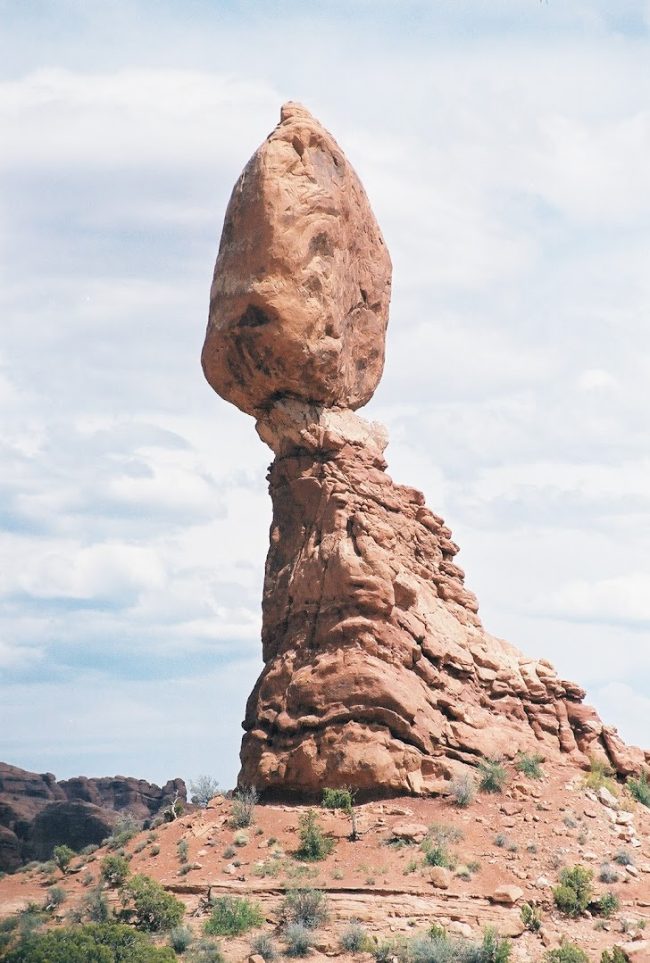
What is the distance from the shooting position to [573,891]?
26.4m

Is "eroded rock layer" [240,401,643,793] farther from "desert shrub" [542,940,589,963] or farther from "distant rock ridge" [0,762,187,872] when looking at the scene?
"distant rock ridge" [0,762,187,872]

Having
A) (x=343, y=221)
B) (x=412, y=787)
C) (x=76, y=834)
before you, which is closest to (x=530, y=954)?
(x=412, y=787)

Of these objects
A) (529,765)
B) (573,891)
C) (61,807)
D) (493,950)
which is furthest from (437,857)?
(61,807)

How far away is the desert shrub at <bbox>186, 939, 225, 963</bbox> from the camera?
23344 millimetres

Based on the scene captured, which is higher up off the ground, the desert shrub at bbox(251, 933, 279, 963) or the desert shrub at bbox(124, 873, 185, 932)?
the desert shrub at bbox(124, 873, 185, 932)

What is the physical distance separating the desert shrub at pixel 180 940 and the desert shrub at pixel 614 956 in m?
7.19

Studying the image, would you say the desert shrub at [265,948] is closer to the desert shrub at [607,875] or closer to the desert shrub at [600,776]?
the desert shrub at [607,875]

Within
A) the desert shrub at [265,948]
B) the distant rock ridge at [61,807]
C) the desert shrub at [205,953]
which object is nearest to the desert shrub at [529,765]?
the desert shrub at [265,948]

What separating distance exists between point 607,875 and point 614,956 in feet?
10.2

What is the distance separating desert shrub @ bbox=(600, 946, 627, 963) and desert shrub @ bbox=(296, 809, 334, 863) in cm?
568

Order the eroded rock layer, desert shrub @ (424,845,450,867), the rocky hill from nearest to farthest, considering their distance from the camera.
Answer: the rocky hill < desert shrub @ (424,845,450,867) < the eroded rock layer

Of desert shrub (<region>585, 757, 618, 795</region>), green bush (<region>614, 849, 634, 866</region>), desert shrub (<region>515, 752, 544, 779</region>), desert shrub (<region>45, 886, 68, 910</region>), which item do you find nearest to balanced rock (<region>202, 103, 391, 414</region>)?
desert shrub (<region>515, 752, 544, 779</region>)

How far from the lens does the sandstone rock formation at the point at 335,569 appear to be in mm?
29609

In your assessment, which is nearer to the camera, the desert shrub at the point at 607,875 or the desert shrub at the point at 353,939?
the desert shrub at the point at 353,939
